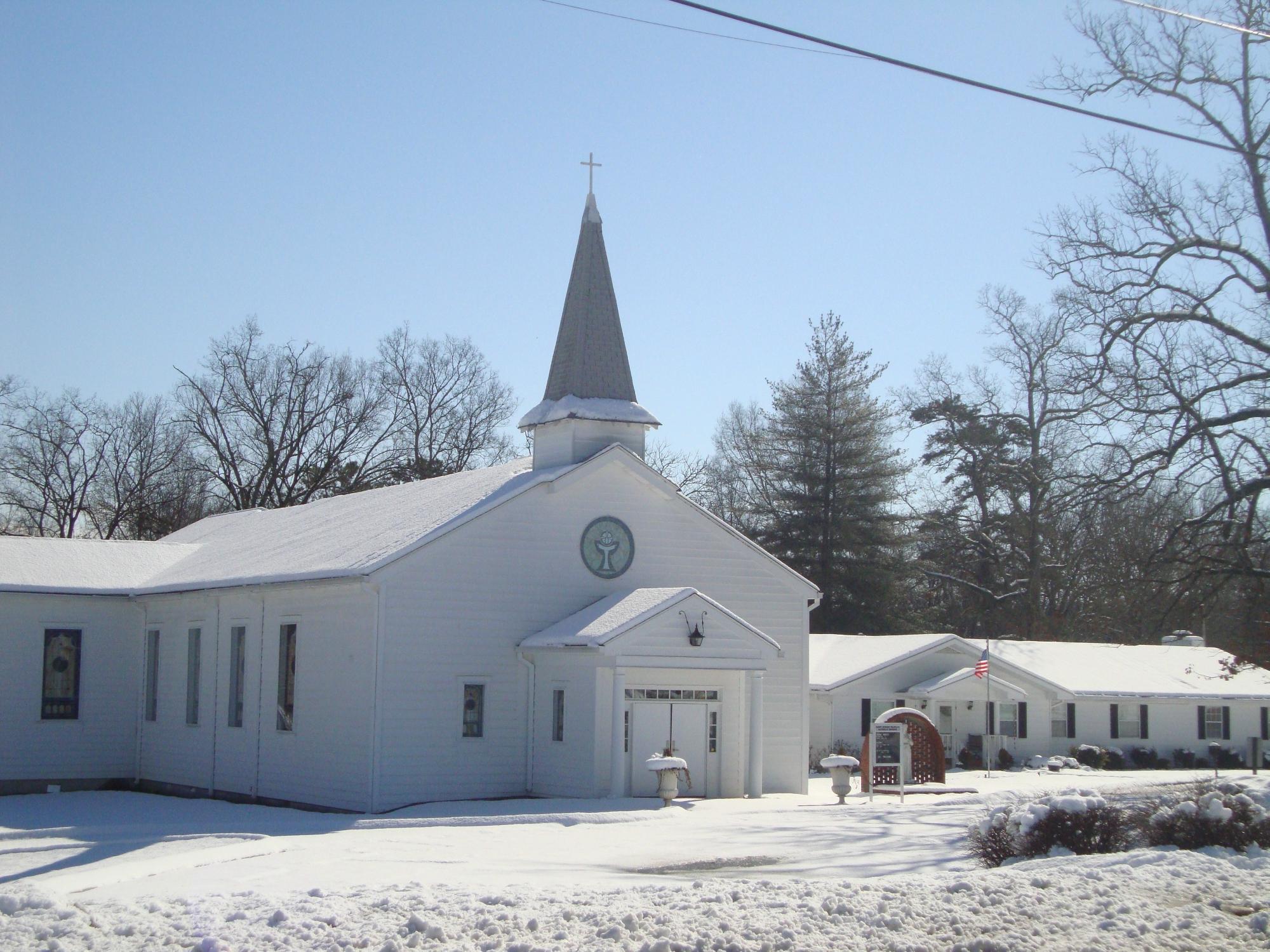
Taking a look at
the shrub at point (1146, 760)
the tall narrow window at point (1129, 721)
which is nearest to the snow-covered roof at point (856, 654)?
the tall narrow window at point (1129, 721)

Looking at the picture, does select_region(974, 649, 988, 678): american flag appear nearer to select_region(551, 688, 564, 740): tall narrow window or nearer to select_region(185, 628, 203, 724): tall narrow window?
select_region(551, 688, 564, 740): tall narrow window

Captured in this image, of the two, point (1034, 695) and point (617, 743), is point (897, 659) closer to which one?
point (1034, 695)

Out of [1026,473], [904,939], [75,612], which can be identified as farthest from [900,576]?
[904,939]

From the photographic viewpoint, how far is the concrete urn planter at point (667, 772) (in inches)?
945

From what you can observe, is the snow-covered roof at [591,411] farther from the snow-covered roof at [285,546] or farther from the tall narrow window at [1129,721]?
the tall narrow window at [1129,721]

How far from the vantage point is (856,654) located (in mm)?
43469

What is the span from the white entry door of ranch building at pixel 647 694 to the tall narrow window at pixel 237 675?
6.88 metres

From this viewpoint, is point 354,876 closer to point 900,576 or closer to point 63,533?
point 900,576

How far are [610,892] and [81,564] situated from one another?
25211 millimetres

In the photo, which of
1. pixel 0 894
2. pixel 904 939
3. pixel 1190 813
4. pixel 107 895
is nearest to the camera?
pixel 904 939

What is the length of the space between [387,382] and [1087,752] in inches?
1409

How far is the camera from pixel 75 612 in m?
32.6

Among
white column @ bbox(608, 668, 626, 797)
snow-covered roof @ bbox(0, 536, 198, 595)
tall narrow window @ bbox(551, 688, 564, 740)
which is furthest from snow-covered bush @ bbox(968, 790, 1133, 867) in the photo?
snow-covered roof @ bbox(0, 536, 198, 595)

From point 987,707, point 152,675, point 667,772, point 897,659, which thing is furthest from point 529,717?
point 987,707
